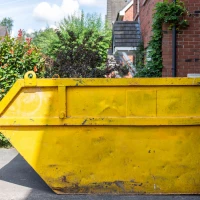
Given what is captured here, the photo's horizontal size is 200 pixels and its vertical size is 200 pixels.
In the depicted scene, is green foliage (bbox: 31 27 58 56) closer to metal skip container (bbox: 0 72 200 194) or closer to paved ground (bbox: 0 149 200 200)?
paved ground (bbox: 0 149 200 200)

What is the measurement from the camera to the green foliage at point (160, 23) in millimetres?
7488

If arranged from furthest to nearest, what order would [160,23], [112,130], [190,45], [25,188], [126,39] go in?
[126,39], [160,23], [190,45], [25,188], [112,130]

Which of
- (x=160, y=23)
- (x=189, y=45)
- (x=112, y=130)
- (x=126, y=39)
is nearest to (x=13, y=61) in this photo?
(x=160, y=23)

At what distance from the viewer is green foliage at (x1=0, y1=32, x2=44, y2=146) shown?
24.6ft

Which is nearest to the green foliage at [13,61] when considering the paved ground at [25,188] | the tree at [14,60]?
the tree at [14,60]

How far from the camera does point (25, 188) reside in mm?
4445

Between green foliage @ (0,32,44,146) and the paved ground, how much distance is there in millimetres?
2151

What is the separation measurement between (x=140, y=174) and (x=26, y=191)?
1399 millimetres

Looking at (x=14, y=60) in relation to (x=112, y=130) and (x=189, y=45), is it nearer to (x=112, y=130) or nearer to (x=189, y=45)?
(x=189, y=45)

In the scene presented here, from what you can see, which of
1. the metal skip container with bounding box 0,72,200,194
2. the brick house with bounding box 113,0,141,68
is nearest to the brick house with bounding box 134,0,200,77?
the metal skip container with bounding box 0,72,200,194

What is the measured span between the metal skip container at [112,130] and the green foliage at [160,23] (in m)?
3.81

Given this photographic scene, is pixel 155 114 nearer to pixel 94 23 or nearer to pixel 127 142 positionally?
pixel 127 142

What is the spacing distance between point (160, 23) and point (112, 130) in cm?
437

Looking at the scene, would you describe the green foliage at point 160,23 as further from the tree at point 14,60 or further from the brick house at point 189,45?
the tree at point 14,60
